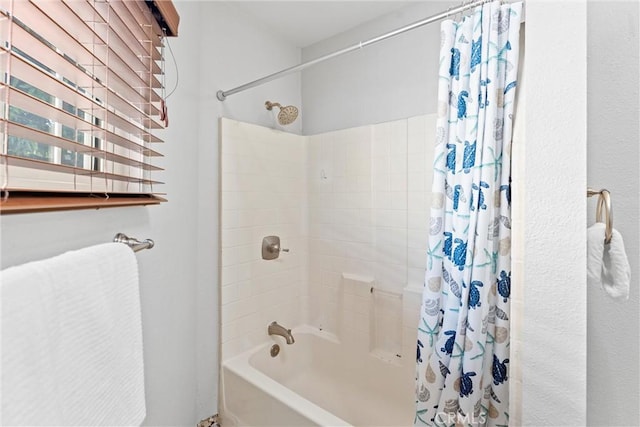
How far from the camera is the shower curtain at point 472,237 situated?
993mm

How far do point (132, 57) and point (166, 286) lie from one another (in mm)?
731

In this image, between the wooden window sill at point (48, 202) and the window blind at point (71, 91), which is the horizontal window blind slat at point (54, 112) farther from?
the wooden window sill at point (48, 202)

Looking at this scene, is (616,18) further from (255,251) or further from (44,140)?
(255,251)

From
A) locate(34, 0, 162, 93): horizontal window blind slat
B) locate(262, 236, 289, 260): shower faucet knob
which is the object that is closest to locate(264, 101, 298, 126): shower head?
locate(262, 236, 289, 260): shower faucet knob

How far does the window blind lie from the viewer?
0.42 meters

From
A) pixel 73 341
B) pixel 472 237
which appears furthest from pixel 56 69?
pixel 472 237

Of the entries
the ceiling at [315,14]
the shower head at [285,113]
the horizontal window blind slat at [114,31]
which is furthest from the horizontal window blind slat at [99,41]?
the ceiling at [315,14]

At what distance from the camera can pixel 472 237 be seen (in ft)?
3.39

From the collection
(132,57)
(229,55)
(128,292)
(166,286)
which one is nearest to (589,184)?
(128,292)

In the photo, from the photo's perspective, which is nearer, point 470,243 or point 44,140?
point 44,140

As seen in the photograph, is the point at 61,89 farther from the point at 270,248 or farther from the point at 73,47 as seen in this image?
the point at 270,248

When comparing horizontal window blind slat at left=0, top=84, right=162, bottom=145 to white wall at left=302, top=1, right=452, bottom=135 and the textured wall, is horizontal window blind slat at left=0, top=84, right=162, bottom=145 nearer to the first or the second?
the textured wall

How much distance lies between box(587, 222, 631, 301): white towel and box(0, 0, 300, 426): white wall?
925 mm

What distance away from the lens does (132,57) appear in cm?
76
